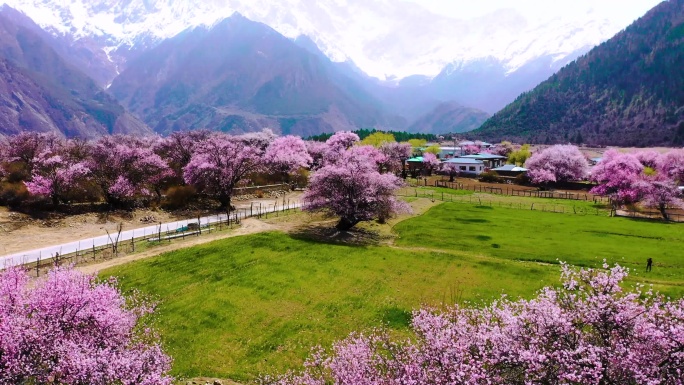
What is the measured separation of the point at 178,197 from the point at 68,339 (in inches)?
1804

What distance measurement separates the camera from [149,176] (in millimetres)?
58438

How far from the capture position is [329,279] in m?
30.2

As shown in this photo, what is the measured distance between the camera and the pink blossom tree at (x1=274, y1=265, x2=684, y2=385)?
32.1 feet

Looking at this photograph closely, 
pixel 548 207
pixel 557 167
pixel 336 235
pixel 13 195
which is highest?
pixel 557 167

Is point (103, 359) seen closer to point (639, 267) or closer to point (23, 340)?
point (23, 340)

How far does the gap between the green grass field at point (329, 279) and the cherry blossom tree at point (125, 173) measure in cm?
2381

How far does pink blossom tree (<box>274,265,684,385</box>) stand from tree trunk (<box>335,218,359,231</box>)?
1216 inches

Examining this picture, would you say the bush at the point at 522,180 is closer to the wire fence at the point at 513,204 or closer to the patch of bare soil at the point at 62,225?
the wire fence at the point at 513,204

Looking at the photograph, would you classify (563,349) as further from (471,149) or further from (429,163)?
(471,149)

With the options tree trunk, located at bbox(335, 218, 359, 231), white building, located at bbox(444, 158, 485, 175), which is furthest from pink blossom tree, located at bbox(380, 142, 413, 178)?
tree trunk, located at bbox(335, 218, 359, 231)

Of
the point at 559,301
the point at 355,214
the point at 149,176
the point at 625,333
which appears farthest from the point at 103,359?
the point at 149,176

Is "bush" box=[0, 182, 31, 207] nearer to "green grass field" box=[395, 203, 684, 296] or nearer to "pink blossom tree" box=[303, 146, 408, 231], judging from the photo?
"pink blossom tree" box=[303, 146, 408, 231]

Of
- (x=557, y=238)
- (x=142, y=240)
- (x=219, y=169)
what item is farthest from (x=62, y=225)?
(x=557, y=238)

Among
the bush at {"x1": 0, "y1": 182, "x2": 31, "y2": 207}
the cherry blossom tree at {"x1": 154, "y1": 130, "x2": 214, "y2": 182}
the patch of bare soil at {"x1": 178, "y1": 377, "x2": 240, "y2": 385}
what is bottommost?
the patch of bare soil at {"x1": 178, "y1": 377, "x2": 240, "y2": 385}
